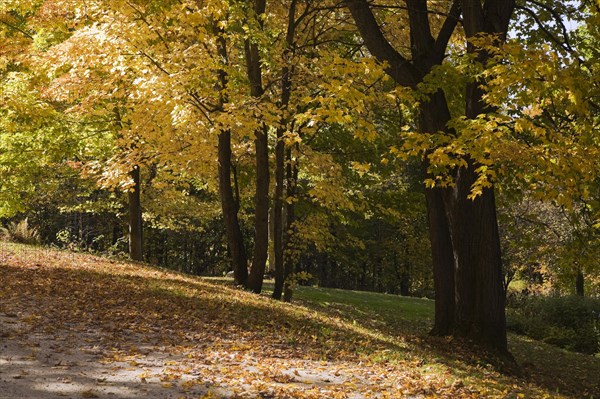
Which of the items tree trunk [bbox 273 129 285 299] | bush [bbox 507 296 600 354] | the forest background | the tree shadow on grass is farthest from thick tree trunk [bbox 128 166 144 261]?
bush [bbox 507 296 600 354]

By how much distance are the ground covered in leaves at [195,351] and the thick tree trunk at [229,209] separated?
328cm

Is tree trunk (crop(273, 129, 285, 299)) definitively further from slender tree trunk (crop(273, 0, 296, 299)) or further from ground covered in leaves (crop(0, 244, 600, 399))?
ground covered in leaves (crop(0, 244, 600, 399))

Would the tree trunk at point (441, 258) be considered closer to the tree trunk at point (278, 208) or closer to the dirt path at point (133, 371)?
the tree trunk at point (278, 208)

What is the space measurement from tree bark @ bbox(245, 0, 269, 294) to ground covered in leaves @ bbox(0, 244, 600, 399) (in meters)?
2.67

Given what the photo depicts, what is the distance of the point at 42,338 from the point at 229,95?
6693 millimetres

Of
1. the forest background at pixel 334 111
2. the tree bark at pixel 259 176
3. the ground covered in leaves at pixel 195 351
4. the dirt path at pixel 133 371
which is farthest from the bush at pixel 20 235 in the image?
the dirt path at pixel 133 371

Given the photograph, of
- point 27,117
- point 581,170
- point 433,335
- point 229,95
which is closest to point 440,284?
point 433,335

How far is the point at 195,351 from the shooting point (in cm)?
745

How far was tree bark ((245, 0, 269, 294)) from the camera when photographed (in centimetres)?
→ 1481

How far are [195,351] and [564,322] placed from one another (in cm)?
1577

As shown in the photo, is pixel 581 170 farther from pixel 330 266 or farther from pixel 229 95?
pixel 330 266

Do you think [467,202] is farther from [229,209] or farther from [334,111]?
[229,209]

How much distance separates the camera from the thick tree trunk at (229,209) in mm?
15422

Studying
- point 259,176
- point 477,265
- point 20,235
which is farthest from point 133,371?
point 20,235
